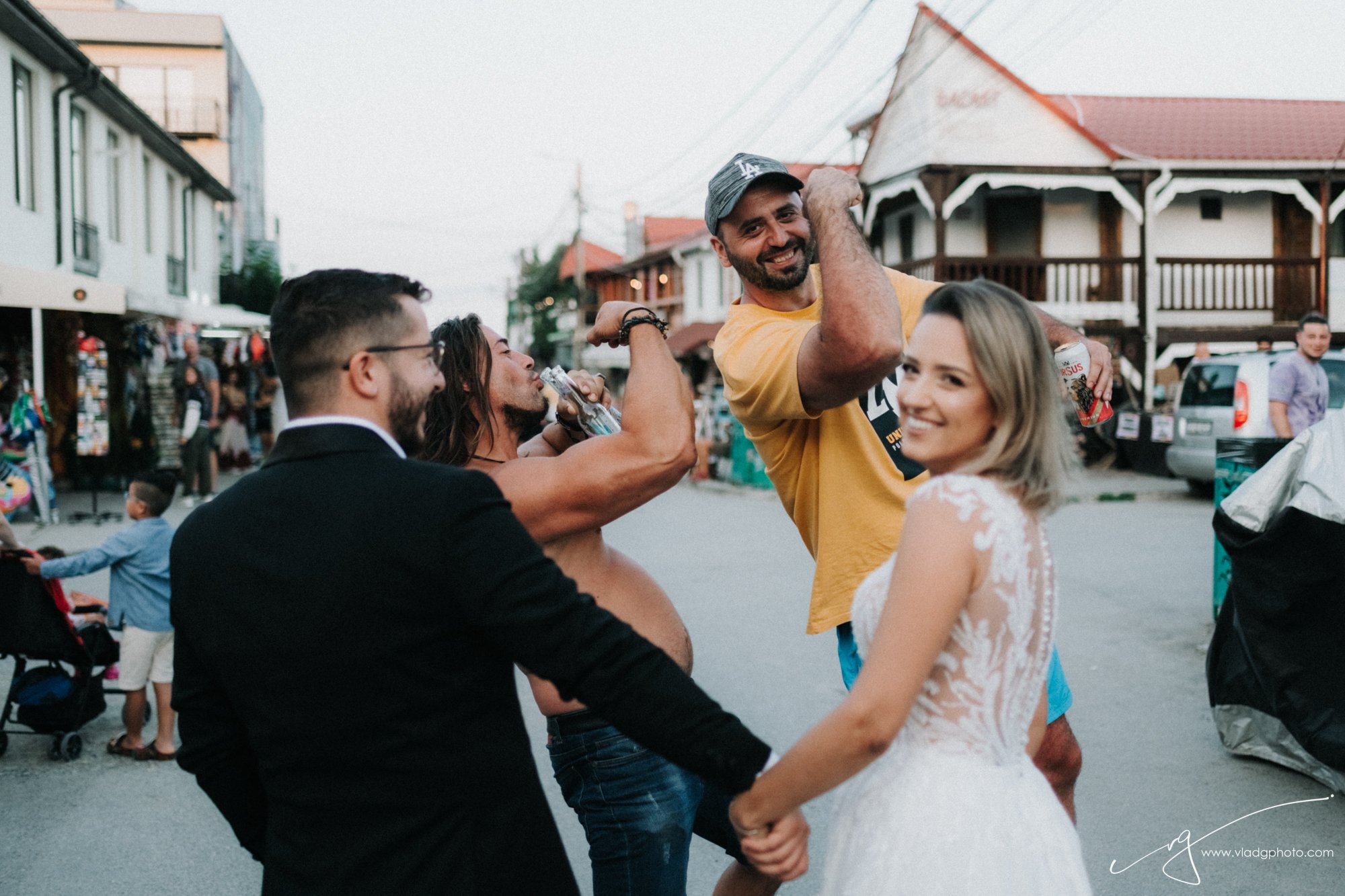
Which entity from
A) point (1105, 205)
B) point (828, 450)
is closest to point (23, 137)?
point (828, 450)

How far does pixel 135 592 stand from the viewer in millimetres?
5500

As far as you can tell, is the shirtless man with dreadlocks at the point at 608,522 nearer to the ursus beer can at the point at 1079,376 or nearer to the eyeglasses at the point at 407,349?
the eyeglasses at the point at 407,349

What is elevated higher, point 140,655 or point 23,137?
point 23,137

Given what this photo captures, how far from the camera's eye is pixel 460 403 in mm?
2711

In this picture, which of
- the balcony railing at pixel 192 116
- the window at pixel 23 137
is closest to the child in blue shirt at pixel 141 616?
the window at pixel 23 137

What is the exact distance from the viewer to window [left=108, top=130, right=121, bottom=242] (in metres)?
21.7

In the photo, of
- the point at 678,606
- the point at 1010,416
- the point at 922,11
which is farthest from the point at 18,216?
the point at 1010,416

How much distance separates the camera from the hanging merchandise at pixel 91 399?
14.2m

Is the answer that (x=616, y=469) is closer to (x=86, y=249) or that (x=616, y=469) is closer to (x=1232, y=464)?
(x=1232, y=464)

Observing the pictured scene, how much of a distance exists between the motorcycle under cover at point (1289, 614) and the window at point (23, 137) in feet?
56.9

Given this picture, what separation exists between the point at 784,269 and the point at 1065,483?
1.17 m

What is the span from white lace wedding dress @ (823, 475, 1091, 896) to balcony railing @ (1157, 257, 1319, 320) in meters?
23.4

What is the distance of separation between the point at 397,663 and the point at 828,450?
56.6 inches

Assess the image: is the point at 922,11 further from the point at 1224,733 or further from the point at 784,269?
the point at 784,269
